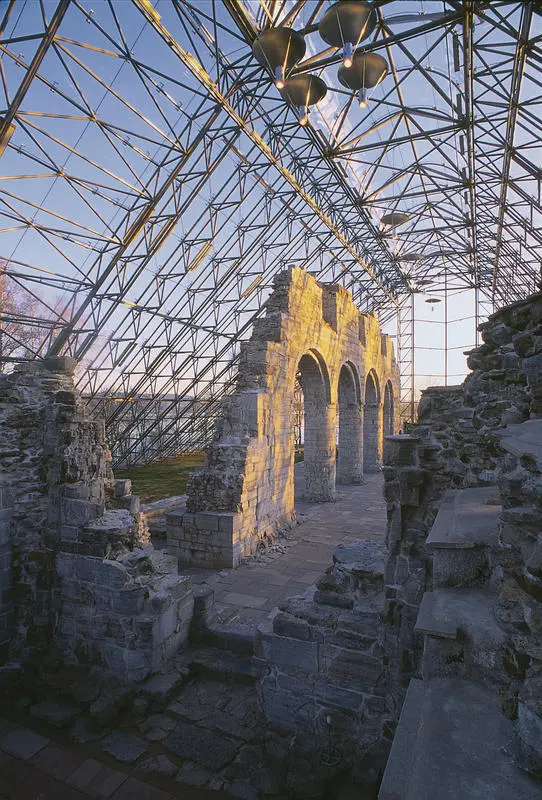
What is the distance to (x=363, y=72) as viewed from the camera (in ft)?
26.9

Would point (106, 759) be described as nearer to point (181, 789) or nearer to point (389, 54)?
point (181, 789)

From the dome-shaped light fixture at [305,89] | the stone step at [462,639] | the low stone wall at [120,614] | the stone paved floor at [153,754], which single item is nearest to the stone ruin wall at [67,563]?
the low stone wall at [120,614]

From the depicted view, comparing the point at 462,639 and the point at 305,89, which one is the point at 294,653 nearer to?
the point at 462,639

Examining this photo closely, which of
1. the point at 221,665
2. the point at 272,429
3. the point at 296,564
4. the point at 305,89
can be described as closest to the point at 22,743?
the point at 221,665

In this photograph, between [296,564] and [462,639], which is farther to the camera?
[296,564]

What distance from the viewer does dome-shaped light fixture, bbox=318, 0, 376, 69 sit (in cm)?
684

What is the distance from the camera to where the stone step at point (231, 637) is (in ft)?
16.9

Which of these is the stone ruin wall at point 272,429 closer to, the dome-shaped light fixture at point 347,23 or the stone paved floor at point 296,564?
the stone paved floor at point 296,564

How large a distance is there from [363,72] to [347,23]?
1.22 meters

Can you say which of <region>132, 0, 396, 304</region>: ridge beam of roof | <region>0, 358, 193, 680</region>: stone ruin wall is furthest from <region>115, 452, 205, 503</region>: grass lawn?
<region>132, 0, 396, 304</region>: ridge beam of roof

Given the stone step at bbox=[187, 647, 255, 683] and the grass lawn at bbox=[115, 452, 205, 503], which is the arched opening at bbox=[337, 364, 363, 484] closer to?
the grass lawn at bbox=[115, 452, 205, 503]

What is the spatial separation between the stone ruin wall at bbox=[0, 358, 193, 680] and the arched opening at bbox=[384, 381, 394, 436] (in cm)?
1956

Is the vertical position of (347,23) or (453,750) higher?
(347,23)

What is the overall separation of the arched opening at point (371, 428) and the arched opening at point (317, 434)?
6.93m
